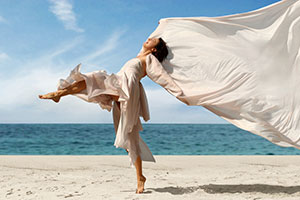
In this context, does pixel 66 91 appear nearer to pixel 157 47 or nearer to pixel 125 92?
pixel 125 92

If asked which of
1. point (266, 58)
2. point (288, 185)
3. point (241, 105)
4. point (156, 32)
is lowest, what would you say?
point (288, 185)

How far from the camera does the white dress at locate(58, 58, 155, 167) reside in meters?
3.65

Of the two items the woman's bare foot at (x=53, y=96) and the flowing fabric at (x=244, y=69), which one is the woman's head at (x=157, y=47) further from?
the woman's bare foot at (x=53, y=96)

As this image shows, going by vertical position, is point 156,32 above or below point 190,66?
above

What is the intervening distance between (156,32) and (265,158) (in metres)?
4.16

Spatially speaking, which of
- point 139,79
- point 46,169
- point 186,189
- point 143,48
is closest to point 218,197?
point 186,189

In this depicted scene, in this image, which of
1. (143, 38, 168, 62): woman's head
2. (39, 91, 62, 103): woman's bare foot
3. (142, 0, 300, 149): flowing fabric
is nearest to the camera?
(142, 0, 300, 149): flowing fabric

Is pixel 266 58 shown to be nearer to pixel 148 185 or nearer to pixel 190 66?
pixel 190 66

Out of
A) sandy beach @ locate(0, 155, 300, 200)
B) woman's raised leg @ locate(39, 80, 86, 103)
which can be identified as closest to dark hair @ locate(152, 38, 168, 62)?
woman's raised leg @ locate(39, 80, 86, 103)

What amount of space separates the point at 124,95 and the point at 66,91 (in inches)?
29.5

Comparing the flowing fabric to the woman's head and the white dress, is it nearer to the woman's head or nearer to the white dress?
the woman's head

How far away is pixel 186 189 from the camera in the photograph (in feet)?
13.5

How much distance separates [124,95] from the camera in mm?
3605

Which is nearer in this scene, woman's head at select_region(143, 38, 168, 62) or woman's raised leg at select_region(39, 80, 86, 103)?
woman's raised leg at select_region(39, 80, 86, 103)
